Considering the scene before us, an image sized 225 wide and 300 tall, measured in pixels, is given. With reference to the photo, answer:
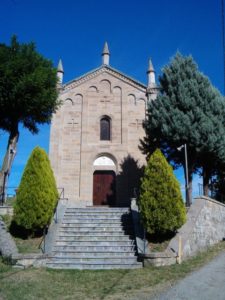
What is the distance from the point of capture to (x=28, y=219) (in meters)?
12.4

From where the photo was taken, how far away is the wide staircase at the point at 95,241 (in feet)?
35.5

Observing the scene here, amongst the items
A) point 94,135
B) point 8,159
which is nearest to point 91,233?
point 8,159

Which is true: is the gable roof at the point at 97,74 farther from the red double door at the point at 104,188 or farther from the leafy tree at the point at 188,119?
the red double door at the point at 104,188

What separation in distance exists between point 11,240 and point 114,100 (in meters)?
14.4

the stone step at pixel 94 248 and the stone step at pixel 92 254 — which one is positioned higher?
the stone step at pixel 94 248

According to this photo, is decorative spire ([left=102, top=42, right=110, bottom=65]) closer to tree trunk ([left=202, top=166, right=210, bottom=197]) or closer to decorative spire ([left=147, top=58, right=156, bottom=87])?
decorative spire ([left=147, top=58, right=156, bottom=87])

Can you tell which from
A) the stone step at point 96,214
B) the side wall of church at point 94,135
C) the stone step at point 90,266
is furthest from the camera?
the side wall of church at point 94,135

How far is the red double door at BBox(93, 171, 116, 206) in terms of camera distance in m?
22.0

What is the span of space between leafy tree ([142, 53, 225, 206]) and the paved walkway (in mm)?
7520

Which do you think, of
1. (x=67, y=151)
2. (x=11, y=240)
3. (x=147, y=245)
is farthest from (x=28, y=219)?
(x=67, y=151)

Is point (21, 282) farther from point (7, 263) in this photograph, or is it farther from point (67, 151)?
point (67, 151)

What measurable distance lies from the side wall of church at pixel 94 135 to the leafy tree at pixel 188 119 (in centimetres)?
288

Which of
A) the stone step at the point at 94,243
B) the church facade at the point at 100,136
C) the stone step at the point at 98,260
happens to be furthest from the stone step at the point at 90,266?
the church facade at the point at 100,136

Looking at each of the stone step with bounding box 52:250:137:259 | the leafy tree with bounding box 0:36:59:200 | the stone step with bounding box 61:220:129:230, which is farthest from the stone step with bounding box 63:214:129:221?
the leafy tree with bounding box 0:36:59:200
